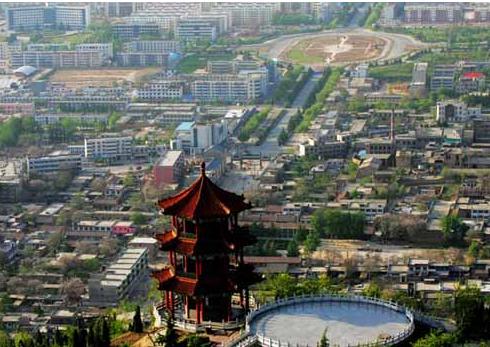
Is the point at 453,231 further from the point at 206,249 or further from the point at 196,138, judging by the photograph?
the point at 206,249

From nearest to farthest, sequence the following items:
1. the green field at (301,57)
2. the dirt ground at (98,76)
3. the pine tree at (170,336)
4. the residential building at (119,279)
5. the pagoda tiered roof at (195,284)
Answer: the pine tree at (170,336) < the pagoda tiered roof at (195,284) < the residential building at (119,279) < the dirt ground at (98,76) < the green field at (301,57)

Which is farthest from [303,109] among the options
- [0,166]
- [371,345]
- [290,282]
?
[371,345]

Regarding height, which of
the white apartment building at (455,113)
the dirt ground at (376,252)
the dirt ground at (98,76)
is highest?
the white apartment building at (455,113)

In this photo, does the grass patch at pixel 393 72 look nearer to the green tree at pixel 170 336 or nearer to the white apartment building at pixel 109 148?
the white apartment building at pixel 109 148

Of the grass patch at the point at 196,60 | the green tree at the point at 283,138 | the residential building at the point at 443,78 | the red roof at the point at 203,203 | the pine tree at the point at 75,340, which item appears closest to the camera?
the pine tree at the point at 75,340

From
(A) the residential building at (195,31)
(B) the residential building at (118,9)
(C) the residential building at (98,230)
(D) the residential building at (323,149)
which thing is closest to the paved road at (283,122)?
(D) the residential building at (323,149)

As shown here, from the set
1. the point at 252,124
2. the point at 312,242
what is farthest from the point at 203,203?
the point at 252,124

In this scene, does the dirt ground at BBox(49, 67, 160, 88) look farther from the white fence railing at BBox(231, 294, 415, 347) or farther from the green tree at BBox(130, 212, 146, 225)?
the white fence railing at BBox(231, 294, 415, 347)
